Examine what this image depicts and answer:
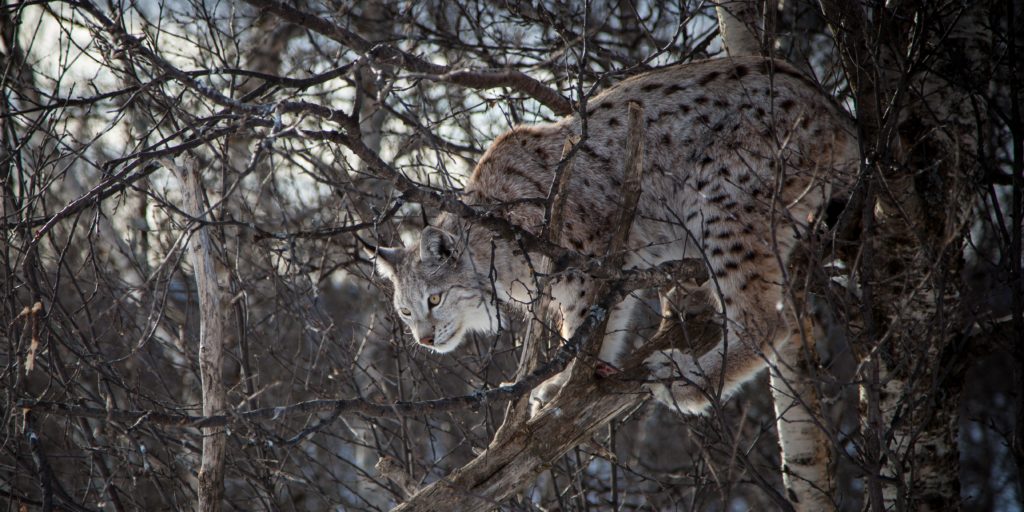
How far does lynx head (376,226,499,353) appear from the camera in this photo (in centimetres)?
517

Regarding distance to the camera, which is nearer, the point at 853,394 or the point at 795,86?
the point at 795,86

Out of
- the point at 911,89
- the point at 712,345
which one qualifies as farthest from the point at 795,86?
the point at 712,345

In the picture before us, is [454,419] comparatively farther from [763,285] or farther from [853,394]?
[853,394]

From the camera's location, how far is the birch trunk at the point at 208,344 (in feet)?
13.0

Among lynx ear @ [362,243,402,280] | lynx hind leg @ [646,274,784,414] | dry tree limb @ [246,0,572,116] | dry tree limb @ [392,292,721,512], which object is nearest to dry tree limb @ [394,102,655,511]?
dry tree limb @ [392,292,721,512]

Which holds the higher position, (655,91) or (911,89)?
(655,91)

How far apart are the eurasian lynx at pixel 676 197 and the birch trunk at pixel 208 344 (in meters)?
1.23

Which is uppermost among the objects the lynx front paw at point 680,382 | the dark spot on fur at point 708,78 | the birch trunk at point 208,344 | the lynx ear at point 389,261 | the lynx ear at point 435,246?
the dark spot on fur at point 708,78

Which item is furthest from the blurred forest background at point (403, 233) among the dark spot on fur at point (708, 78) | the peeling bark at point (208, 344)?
the dark spot on fur at point (708, 78)

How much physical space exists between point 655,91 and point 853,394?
596 cm

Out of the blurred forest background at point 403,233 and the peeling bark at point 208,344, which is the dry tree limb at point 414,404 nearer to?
the blurred forest background at point 403,233

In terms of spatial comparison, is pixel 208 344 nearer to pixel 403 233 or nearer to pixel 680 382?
pixel 680 382

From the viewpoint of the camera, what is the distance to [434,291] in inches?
205

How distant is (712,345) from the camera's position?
494 cm
